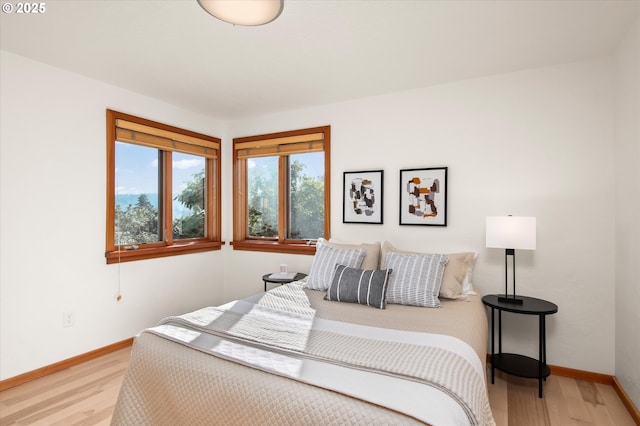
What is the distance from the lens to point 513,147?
2.92m

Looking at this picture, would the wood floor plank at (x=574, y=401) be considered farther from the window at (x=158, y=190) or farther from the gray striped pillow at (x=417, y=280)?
the window at (x=158, y=190)

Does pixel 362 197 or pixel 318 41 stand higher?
pixel 318 41

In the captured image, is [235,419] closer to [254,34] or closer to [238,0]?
[238,0]

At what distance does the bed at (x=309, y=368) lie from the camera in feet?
4.15

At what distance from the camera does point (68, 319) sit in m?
2.93

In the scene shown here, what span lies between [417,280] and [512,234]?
79cm

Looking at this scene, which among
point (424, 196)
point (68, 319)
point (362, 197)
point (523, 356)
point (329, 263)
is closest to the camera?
point (523, 356)

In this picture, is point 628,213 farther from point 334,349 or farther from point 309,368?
point 309,368

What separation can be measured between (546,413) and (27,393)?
3637 mm

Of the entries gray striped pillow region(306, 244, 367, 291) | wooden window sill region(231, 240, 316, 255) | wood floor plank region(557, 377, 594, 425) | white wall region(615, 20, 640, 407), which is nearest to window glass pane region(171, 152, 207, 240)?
wooden window sill region(231, 240, 316, 255)

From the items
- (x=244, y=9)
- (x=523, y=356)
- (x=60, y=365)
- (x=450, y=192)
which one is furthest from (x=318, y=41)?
(x=60, y=365)

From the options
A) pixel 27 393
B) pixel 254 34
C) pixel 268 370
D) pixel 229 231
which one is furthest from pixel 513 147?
pixel 27 393

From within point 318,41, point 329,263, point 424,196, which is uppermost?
point 318,41

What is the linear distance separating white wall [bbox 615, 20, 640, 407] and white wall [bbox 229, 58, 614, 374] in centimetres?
11
